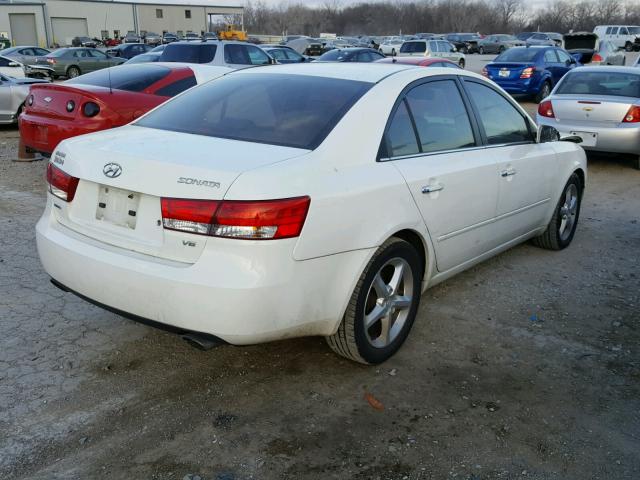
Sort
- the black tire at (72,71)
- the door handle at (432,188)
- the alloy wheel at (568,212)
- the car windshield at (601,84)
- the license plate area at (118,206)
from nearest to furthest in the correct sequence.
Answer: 1. the license plate area at (118,206)
2. the door handle at (432,188)
3. the alloy wheel at (568,212)
4. the car windshield at (601,84)
5. the black tire at (72,71)

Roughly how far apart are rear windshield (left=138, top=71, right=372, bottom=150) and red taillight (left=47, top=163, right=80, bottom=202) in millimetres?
632

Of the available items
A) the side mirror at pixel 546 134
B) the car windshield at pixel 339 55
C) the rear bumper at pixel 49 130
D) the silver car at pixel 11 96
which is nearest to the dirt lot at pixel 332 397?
the side mirror at pixel 546 134

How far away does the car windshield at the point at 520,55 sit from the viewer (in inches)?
685

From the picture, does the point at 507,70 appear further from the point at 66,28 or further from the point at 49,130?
the point at 66,28

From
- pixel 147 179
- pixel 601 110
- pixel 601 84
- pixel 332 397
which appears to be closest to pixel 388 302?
pixel 332 397

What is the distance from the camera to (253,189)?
8.92 feet

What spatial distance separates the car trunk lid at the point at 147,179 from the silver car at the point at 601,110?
23.8ft

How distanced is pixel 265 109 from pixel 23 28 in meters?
69.5

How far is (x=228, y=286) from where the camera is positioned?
2.72 m

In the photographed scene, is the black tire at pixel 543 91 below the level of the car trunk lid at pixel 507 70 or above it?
below

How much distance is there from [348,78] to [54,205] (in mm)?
1820

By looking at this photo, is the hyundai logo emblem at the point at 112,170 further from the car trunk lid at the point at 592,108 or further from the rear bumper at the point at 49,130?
the car trunk lid at the point at 592,108

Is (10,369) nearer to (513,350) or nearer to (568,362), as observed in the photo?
(513,350)

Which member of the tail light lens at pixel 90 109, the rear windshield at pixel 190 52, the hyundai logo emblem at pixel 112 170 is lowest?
the tail light lens at pixel 90 109
